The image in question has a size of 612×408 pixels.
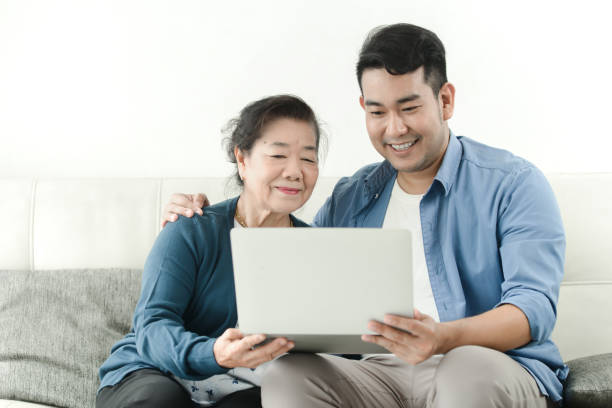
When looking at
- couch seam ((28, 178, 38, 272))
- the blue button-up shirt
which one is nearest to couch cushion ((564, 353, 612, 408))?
the blue button-up shirt

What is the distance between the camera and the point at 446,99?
1.63 meters

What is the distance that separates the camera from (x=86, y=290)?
5.95 ft

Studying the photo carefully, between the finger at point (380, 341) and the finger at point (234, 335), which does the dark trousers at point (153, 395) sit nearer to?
the finger at point (234, 335)

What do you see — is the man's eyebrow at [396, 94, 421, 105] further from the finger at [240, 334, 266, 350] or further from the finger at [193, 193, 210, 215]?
the finger at [240, 334, 266, 350]

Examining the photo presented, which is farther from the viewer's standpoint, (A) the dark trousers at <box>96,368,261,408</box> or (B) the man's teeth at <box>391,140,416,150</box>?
(B) the man's teeth at <box>391,140,416,150</box>

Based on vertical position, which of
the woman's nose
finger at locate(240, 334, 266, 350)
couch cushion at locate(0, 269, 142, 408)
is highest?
the woman's nose

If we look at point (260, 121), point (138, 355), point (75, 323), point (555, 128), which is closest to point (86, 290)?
point (75, 323)

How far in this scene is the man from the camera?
1.15 meters

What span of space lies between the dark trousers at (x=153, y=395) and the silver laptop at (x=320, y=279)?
1.11 ft

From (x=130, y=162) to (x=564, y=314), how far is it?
1571 millimetres

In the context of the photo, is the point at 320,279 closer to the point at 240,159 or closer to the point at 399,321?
the point at 399,321

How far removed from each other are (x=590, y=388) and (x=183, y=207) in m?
1.02

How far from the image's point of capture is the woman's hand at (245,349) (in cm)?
111

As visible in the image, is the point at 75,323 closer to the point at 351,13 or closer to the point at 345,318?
the point at 345,318
